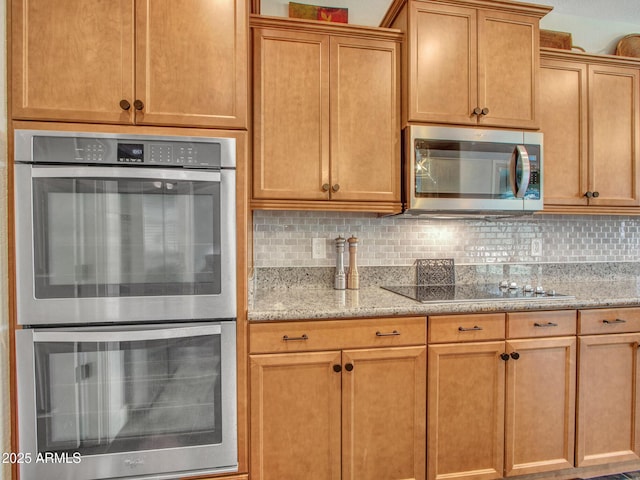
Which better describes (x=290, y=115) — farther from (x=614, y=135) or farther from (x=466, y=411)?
(x=614, y=135)

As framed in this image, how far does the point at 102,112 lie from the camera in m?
1.33

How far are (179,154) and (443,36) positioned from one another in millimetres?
1493

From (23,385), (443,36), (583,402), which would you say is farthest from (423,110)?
(23,385)

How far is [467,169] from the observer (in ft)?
5.96

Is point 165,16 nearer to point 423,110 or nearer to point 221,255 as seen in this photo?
point 221,255

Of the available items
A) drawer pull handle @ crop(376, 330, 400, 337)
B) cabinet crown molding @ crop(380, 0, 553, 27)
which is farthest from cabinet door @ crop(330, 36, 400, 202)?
drawer pull handle @ crop(376, 330, 400, 337)

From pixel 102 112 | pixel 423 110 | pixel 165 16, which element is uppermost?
pixel 165 16

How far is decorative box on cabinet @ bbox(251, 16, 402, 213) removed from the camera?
1713 mm

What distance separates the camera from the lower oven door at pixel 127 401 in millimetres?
1277

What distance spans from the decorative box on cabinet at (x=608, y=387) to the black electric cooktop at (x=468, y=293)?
0.69 feet

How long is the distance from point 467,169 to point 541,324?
33.4 inches

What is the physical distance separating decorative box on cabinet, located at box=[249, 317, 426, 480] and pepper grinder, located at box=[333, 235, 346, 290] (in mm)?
516

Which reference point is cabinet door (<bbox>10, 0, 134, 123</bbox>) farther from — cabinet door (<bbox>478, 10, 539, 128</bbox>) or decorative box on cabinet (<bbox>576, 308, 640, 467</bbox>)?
decorative box on cabinet (<bbox>576, 308, 640, 467</bbox>)

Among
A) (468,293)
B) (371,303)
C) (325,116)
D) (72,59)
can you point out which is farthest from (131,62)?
(468,293)
